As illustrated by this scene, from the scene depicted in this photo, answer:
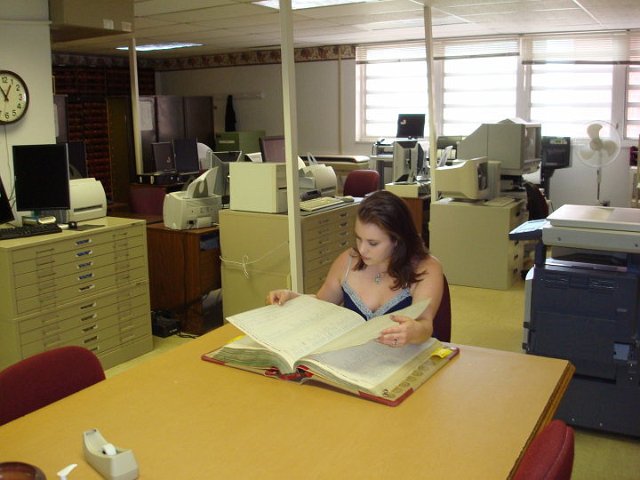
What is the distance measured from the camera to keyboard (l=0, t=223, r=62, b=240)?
3.50 metres

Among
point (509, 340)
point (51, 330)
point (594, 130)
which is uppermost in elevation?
point (594, 130)

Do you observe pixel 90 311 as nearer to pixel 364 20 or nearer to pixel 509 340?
pixel 509 340

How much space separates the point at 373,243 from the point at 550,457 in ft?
3.46

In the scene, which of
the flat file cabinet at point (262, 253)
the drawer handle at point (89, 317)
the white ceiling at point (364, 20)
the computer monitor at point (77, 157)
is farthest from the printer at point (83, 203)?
the white ceiling at point (364, 20)

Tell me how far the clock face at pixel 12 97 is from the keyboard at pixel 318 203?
6.18ft

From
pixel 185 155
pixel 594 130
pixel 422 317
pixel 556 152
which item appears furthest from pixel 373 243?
pixel 556 152

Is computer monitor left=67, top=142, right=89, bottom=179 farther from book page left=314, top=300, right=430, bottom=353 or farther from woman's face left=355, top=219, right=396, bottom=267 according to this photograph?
book page left=314, top=300, right=430, bottom=353

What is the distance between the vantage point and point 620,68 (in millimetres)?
7508

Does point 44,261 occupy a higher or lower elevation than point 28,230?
lower

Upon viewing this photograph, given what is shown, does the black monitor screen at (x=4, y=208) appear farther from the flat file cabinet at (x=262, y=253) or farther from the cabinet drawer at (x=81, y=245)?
the flat file cabinet at (x=262, y=253)

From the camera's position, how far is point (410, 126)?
8.20 metres

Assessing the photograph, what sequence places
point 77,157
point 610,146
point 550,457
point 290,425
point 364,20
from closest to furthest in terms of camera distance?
1. point 550,457
2. point 290,425
3. point 77,157
4. point 364,20
5. point 610,146

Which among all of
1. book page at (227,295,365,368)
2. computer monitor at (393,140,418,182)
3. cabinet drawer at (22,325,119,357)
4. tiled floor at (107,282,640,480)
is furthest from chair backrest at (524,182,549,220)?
book page at (227,295,365,368)

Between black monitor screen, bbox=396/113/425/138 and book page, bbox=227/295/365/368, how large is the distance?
641 cm
